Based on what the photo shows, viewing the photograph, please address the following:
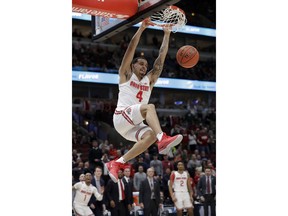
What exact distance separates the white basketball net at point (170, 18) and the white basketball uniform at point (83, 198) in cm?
547

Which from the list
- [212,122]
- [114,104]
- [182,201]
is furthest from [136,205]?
[212,122]

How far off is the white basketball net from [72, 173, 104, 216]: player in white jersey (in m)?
5.40

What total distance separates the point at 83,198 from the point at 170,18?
5.69 m

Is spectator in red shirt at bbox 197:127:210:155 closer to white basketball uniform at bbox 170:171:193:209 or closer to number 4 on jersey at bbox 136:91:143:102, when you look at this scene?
white basketball uniform at bbox 170:171:193:209

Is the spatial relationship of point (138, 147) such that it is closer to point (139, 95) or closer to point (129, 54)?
point (139, 95)

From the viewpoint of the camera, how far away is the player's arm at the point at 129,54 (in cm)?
589

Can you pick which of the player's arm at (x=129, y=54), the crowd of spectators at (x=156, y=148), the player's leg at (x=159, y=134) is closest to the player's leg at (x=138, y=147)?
the player's leg at (x=159, y=134)

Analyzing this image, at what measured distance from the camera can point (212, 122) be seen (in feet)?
78.0

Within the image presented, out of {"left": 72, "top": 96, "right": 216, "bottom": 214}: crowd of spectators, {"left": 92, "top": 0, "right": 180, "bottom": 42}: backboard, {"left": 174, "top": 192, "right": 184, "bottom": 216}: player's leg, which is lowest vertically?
{"left": 174, "top": 192, "right": 184, "bottom": 216}: player's leg

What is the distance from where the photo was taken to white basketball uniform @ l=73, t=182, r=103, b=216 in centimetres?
1073

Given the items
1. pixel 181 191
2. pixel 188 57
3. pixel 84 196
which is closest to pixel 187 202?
pixel 181 191

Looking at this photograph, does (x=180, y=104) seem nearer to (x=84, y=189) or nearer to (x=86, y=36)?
(x=86, y=36)

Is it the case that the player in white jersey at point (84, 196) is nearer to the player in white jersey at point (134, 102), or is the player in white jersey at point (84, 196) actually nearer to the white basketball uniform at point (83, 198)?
the white basketball uniform at point (83, 198)

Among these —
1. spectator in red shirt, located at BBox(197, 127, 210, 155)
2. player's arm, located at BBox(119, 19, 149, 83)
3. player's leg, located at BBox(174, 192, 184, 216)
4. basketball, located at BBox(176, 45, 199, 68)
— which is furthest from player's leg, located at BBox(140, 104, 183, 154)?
spectator in red shirt, located at BBox(197, 127, 210, 155)
